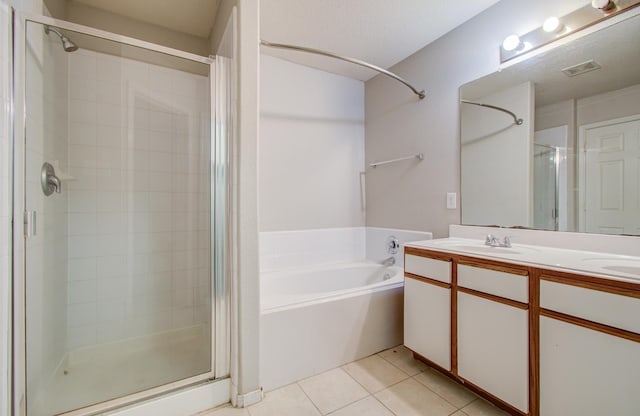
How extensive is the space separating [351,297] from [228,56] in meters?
1.68

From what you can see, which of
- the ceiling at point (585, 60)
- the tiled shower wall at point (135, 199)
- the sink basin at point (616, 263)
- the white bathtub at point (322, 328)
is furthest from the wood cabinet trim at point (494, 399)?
the ceiling at point (585, 60)

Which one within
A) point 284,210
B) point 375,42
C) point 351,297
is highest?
point 375,42

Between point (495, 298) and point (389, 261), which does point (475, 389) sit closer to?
point (495, 298)

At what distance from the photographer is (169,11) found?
74.4 inches

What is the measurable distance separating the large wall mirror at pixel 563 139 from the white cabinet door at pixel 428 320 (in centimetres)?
68

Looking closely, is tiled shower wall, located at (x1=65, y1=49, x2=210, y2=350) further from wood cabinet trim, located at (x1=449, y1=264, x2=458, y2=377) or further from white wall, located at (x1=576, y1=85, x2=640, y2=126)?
white wall, located at (x1=576, y1=85, x2=640, y2=126)

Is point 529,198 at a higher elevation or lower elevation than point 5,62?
lower

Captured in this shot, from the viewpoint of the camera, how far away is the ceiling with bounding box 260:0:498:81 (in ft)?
5.88

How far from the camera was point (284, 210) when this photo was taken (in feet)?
8.21

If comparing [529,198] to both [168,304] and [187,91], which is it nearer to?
[187,91]

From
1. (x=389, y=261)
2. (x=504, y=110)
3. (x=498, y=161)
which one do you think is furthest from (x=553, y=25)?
(x=389, y=261)

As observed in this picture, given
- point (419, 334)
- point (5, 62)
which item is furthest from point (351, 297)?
point (5, 62)

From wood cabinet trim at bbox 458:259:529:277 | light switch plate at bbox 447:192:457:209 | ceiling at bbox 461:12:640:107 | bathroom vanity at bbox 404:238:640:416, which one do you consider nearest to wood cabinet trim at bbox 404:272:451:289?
bathroom vanity at bbox 404:238:640:416

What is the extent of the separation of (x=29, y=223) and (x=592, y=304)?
7.70 feet
